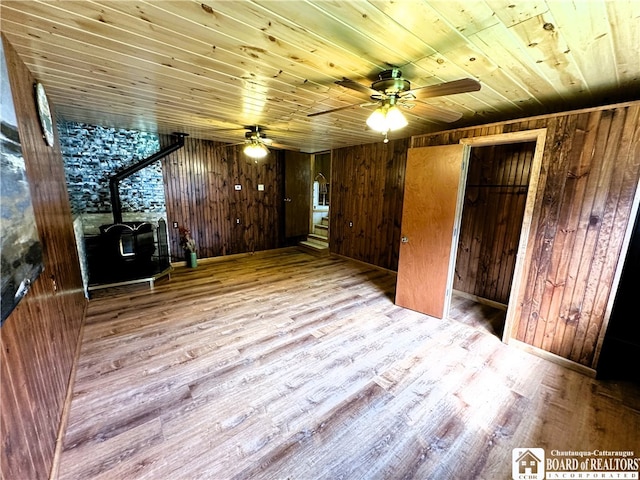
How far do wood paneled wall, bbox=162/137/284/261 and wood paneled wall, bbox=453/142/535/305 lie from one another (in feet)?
13.7

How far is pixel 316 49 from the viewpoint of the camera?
166 cm

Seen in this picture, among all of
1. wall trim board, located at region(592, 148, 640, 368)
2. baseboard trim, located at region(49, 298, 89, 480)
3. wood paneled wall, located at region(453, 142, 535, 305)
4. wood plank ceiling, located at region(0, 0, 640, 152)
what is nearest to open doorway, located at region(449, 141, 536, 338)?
wood paneled wall, located at region(453, 142, 535, 305)

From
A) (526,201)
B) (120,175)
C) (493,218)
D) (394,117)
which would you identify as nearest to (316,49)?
(394,117)

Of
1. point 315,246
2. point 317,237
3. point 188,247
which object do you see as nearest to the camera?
point 188,247

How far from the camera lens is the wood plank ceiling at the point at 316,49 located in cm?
129

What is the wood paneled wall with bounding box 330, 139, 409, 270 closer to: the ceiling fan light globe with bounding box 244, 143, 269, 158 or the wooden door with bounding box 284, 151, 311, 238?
the wooden door with bounding box 284, 151, 311, 238

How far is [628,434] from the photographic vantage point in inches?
66.6

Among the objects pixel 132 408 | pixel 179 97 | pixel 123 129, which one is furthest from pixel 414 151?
pixel 123 129

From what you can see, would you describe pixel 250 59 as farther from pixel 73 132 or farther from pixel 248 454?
pixel 73 132

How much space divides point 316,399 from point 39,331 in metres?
1.80

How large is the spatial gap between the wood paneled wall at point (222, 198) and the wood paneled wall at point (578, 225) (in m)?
4.58

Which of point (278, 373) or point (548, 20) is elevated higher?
point (548, 20)

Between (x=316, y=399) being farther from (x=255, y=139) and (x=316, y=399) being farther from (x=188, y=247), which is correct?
(x=188, y=247)

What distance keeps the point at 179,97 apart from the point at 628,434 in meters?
4.58
